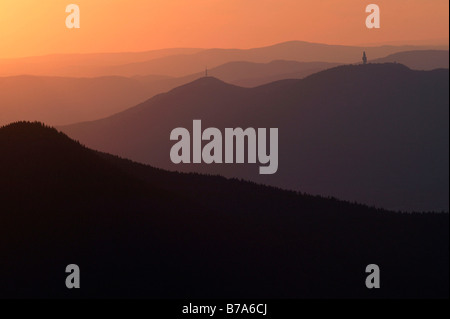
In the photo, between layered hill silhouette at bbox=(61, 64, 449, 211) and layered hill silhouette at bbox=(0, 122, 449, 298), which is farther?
layered hill silhouette at bbox=(61, 64, 449, 211)

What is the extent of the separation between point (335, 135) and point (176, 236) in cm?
15461

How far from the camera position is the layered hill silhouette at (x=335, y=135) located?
5974 inches

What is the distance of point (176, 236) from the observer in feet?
127

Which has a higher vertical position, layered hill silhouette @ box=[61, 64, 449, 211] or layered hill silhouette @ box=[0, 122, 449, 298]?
layered hill silhouette @ box=[61, 64, 449, 211]

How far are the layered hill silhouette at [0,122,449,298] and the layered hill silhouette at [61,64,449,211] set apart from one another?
93.5 m

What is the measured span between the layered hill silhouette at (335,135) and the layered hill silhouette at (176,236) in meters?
93.5

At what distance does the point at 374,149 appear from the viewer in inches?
7131

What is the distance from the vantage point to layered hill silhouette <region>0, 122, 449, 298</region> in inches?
1325

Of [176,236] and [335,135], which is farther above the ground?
[335,135]

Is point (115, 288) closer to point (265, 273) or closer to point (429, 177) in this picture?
point (265, 273)

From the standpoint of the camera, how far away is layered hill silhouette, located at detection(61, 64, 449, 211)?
498ft

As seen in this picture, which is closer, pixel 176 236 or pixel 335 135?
pixel 176 236
